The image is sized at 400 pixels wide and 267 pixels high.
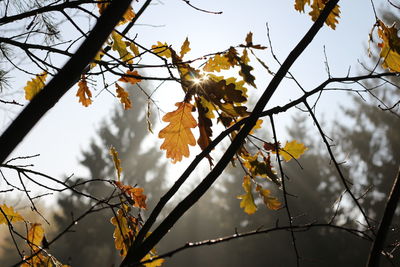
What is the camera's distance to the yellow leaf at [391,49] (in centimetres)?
150

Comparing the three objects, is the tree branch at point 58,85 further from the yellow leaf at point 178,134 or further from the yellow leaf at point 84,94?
the yellow leaf at point 84,94

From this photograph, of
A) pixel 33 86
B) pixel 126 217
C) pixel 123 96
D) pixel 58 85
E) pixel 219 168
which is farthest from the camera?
pixel 123 96

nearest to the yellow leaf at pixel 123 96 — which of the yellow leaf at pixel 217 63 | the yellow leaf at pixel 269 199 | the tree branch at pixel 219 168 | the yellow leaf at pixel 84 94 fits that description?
the yellow leaf at pixel 84 94

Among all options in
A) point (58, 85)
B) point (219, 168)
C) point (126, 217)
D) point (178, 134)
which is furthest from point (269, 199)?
point (58, 85)

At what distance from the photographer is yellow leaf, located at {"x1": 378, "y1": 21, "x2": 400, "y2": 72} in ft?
Answer: 4.91

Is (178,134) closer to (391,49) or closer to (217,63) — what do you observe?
(217,63)

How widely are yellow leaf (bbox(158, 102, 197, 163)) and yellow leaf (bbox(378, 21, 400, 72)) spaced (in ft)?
3.12

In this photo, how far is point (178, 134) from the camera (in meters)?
1.42

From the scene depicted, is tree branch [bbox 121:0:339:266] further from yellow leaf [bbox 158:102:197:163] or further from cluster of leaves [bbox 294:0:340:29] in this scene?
cluster of leaves [bbox 294:0:340:29]

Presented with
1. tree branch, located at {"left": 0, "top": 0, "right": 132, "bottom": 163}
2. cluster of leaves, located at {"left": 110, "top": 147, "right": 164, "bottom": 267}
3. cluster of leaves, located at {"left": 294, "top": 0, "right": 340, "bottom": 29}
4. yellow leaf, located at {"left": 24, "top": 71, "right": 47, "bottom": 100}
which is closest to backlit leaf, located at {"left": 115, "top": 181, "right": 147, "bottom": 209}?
cluster of leaves, located at {"left": 110, "top": 147, "right": 164, "bottom": 267}

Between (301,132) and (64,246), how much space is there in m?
20.0

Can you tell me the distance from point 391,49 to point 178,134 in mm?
1078

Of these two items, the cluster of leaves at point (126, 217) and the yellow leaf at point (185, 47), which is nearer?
the cluster of leaves at point (126, 217)

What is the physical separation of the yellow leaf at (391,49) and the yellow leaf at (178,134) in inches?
37.5
